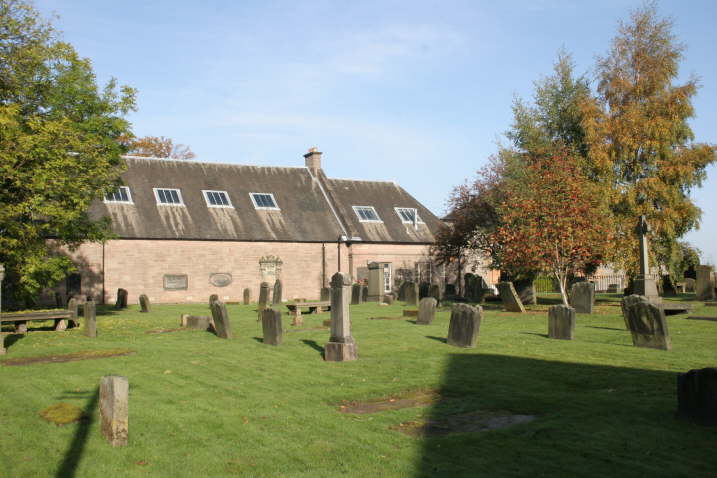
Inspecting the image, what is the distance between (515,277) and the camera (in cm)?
3039

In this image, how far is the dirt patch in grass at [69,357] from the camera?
1394 cm

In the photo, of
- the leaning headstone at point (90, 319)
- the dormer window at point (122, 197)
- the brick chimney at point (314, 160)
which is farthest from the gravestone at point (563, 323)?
the brick chimney at point (314, 160)

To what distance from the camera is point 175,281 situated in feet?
113

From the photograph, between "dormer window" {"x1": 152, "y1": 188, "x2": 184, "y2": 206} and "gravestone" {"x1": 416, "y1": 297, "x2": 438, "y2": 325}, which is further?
"dormer window" {"x1": 152, "y1": 188, "x2": 184, "y2": 206}

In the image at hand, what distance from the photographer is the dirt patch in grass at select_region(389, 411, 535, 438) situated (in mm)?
8258

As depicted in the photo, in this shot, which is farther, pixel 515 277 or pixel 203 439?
pixel 515 277

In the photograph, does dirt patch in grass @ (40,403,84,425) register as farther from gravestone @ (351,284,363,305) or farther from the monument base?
gravestone @ (351,284,363,305)

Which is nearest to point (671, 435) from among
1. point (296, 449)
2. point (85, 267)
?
point (296, 449)

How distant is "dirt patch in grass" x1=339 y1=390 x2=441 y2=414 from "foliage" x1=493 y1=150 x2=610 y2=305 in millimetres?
15086

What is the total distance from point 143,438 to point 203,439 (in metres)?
0.73

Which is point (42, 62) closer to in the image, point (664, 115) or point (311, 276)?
point (311, 276)

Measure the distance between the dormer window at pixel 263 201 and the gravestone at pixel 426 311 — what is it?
65.3ft

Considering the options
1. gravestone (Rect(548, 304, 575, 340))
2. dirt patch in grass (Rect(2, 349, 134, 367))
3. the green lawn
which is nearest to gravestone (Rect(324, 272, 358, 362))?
the green lawn

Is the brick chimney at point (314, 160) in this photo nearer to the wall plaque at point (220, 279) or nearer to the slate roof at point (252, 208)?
the slate roof at point (252, 208)
